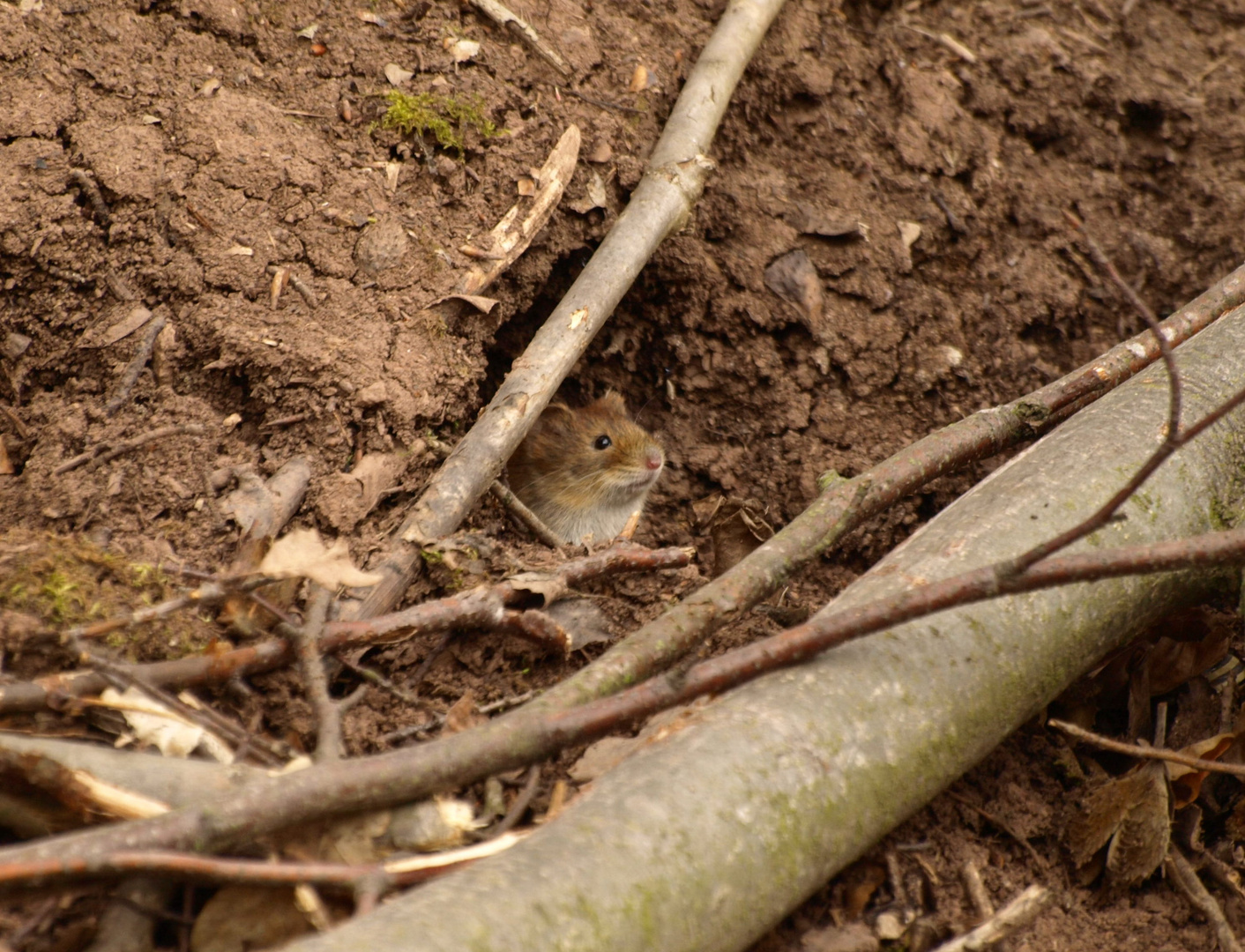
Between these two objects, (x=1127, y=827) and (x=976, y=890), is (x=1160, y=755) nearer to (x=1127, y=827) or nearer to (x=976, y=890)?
(x=1127, y=827)

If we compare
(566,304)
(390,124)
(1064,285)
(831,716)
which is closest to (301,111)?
(390,124)

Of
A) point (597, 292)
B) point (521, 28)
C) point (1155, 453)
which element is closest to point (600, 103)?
point (521, 28)

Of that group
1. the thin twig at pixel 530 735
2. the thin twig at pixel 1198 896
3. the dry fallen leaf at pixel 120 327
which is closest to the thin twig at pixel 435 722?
the thin twig at pixel 530 735

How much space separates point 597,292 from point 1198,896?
2.65 m

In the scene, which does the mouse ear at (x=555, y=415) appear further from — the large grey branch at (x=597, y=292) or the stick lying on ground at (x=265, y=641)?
the stick lying on ground at (x=265, y=641)

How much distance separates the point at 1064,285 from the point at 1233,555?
8.65ft

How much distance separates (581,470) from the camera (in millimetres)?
5156

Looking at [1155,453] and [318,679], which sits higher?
[1155,453]

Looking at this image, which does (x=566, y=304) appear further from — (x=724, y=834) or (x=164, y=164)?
(x=724, y=834)

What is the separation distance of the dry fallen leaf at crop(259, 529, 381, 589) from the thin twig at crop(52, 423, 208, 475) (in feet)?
2.70

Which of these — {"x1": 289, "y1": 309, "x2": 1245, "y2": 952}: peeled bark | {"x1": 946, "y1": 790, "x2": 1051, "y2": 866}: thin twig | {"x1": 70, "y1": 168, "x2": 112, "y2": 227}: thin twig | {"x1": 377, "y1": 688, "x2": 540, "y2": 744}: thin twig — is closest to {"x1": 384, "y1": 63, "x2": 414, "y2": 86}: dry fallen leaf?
{"x1": 70, "y1": 168, "x2": 112, "y2": 227}: thin twig

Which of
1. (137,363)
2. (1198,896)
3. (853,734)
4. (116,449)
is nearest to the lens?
(853,734)

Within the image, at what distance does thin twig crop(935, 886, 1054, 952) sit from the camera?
7.57 ft

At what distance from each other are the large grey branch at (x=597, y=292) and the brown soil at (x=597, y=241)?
0.58 ft
